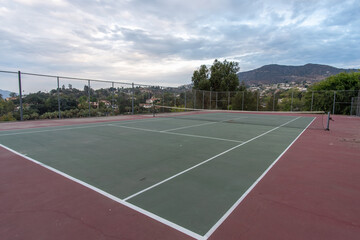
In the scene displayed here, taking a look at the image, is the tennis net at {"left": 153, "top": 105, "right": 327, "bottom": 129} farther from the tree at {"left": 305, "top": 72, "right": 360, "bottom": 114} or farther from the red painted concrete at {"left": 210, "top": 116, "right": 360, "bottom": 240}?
the red painted concrete at {"left": 210, "top": 116, "right": 360, "bottom": 240}

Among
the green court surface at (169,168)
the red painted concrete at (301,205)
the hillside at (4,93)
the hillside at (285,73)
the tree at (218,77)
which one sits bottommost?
the red painted concrete at (301,205)

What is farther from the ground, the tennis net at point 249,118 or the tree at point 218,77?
the tree at point 218,77

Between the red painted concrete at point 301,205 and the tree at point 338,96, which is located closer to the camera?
the red painted concrete at point 301,205

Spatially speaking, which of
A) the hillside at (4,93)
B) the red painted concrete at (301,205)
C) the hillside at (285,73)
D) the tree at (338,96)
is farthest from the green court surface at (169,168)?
the hillside at (285,73)

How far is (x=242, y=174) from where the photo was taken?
4.15m

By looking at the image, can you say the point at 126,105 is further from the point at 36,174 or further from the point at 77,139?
the point at 36,174

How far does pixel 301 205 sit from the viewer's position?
299 centimetres

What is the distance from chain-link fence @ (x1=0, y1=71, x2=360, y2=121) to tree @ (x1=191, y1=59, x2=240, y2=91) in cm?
558

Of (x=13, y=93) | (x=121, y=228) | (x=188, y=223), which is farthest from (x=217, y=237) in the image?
(x=13, y=93)

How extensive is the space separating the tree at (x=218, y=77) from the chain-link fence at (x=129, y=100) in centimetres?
558

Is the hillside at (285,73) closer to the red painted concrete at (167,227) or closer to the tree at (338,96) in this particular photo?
the tree at (338,96)

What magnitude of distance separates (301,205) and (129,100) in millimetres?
17587

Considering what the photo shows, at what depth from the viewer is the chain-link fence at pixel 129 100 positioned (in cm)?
1302

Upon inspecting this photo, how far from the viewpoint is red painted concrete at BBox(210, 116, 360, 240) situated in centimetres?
237
